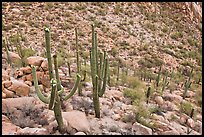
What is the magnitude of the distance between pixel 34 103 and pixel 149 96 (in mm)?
3224

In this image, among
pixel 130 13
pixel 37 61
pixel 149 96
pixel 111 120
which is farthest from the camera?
pixel 130 13

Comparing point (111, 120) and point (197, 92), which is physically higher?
point (111, 120)

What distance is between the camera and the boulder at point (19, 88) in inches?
236

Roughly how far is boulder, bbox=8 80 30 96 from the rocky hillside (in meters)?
0.02

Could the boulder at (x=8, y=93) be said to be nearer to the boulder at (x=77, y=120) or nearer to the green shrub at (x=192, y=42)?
the boulder at (x=77, y=120)

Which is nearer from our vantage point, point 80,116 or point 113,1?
point 80,116

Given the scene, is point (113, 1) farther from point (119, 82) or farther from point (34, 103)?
point (34, 103)

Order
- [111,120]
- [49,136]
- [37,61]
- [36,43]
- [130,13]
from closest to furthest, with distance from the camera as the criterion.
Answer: [49,136]
[111,120]
[37,61]
[36,43]
[130,13]

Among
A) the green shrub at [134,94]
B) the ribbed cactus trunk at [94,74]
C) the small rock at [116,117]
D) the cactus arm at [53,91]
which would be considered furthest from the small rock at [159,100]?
the cactus arm at [53,91]

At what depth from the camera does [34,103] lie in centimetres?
574

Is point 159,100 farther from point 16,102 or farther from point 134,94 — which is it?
point 16,102

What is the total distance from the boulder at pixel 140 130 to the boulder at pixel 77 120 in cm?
85

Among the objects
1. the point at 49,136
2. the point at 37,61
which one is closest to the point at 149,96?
the point at 37,61

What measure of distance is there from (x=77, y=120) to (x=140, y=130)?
1134 millimetres
